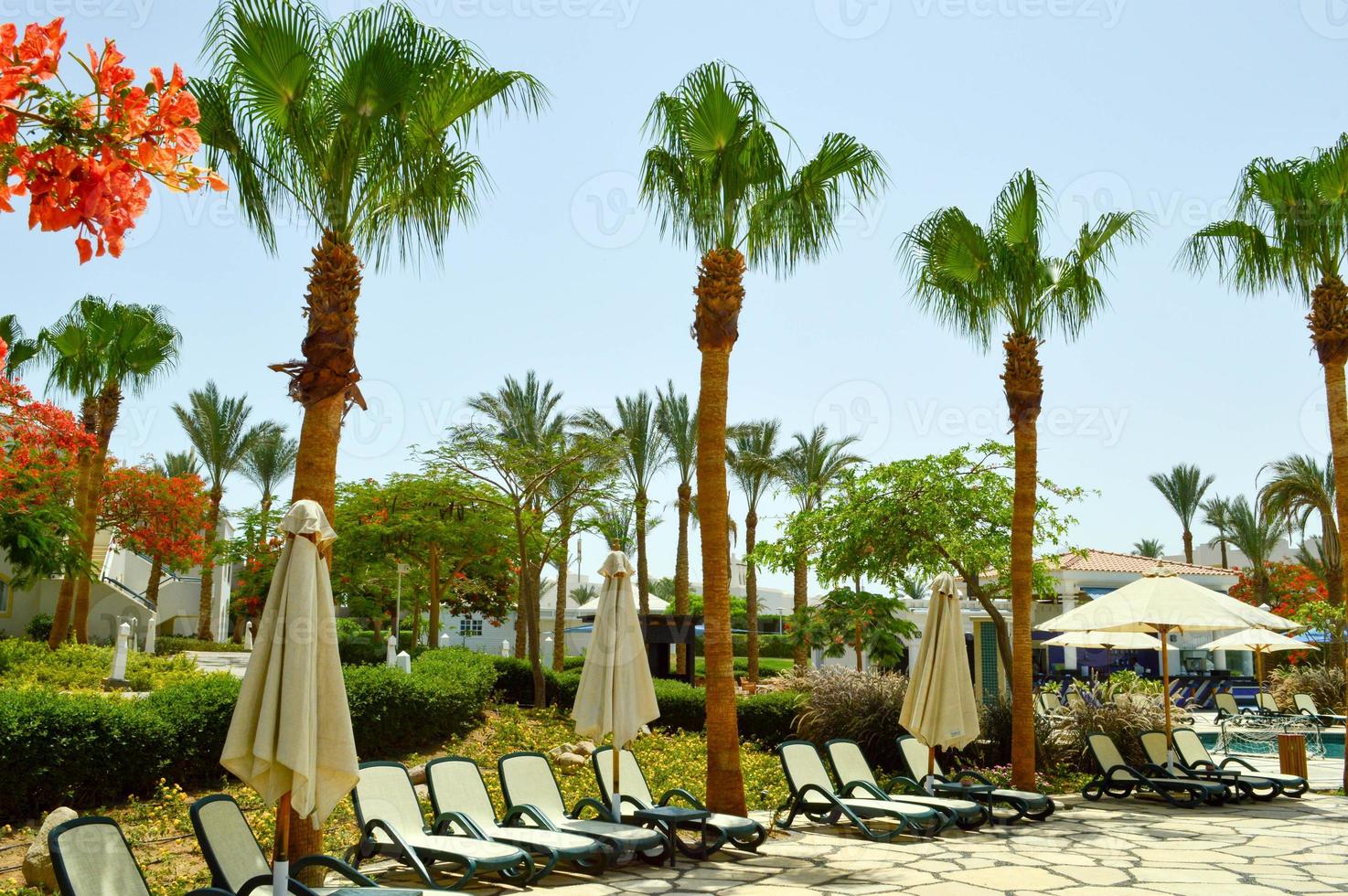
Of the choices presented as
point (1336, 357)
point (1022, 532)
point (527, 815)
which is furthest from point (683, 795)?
point (1336, 357)

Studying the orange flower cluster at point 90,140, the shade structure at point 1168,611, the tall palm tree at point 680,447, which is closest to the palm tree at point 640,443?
the tall palm tree at point 680,447

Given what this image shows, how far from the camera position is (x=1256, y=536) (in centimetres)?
4081

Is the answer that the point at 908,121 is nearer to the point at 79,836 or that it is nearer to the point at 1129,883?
the point at 1129,883

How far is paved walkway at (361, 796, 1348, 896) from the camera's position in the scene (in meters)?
7.62

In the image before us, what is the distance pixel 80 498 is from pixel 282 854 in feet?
70.1

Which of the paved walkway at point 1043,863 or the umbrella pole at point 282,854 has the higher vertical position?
the umbrella pole at point 282,854

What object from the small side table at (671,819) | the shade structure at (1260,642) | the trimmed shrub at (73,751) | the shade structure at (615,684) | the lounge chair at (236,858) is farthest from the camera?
the shade structure at (1260,642)

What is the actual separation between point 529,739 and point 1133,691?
33.1 feet

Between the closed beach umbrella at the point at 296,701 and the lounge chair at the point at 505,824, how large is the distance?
2.02 m

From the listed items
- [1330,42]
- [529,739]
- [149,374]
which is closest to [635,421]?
[149,374]

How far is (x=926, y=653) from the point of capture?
11.5m

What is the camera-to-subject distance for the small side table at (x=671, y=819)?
848 cm

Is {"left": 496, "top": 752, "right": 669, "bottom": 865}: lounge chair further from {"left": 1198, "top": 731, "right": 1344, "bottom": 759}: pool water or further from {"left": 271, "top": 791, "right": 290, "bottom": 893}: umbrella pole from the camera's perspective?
{"left": 1198, "top": 731, "right": 1344, "bottom": 759}: pool water

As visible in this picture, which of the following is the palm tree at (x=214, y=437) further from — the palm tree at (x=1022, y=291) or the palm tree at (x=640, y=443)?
the palm tree at (x=1022, y=291)
